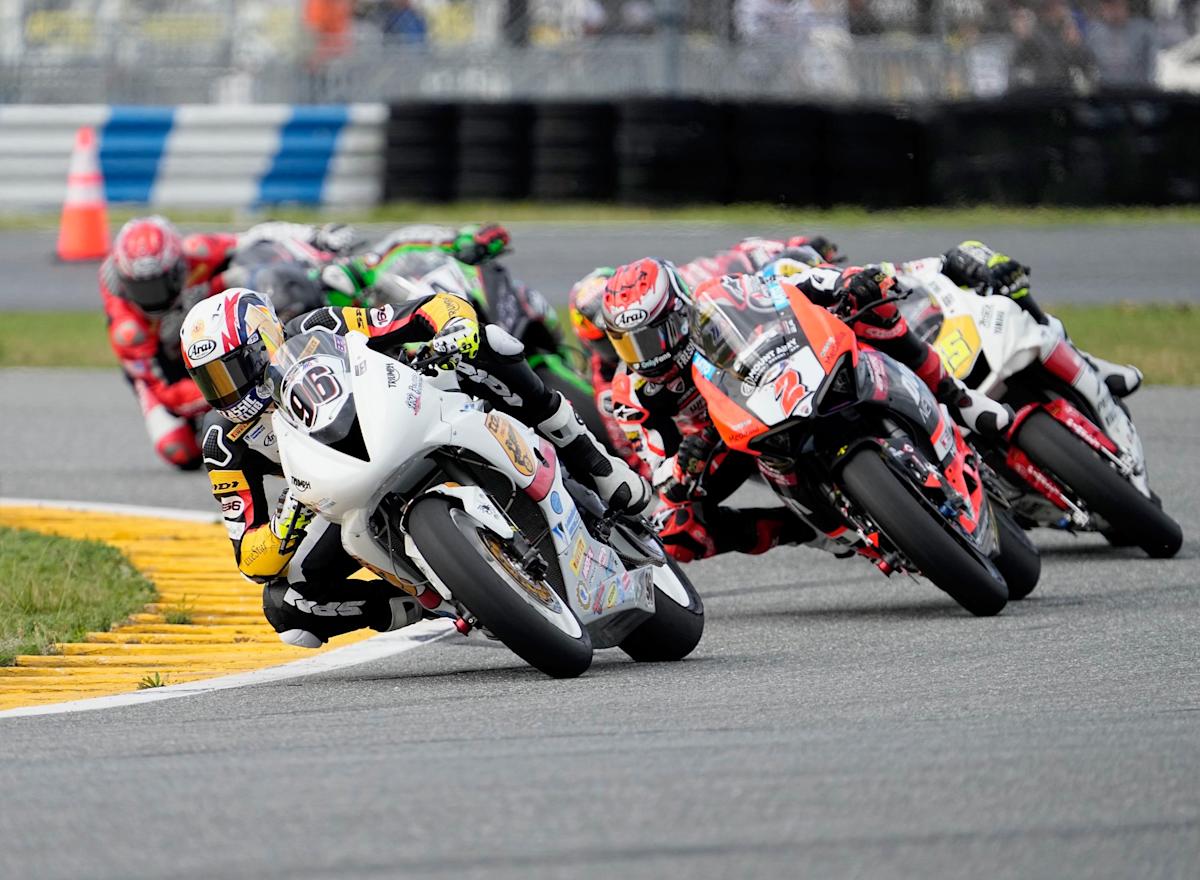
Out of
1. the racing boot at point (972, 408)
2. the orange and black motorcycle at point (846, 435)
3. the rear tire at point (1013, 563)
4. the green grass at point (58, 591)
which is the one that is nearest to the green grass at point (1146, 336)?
the racing boot at point (972, 408)

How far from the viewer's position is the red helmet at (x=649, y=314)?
7293 mm

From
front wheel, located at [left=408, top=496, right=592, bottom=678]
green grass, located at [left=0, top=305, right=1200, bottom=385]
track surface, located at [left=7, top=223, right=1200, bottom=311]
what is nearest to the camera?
front wheel, located at [left=408, top=496, right=592, bottom=678]

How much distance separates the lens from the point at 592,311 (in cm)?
966

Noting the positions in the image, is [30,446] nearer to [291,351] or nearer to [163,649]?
[163,649]

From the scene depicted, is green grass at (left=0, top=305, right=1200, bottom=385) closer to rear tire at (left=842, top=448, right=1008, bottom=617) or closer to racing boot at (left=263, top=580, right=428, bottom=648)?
rear tire at (left=842, top=448, right=1008, bottom=617)

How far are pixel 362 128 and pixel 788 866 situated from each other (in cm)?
1829

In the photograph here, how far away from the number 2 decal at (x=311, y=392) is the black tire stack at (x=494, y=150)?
582 inches

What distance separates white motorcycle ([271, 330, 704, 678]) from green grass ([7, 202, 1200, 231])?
13563 mm

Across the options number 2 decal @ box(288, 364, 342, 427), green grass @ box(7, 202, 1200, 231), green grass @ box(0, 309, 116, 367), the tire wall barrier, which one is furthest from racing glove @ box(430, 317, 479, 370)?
the tire wall barrier

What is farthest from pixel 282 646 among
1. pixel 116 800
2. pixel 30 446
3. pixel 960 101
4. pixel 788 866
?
pixel 960 101

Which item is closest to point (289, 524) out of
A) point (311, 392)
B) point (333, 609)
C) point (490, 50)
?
point (333, 609)

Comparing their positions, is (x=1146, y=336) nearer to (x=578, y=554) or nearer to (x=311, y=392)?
(x=578, y=554)

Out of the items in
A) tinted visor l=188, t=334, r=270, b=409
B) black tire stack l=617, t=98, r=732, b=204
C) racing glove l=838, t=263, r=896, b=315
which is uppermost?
tinted visor l=188, t=334, r=270, b=409

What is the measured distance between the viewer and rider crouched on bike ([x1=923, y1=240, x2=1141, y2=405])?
8.52 meters
